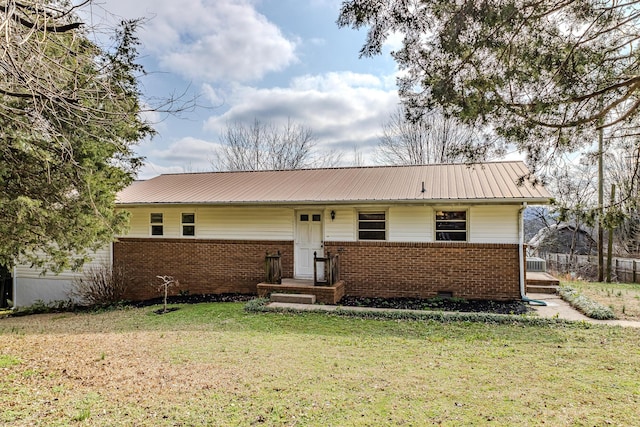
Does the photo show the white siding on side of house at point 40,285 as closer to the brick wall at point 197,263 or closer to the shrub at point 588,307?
the brick wall at point 197,263

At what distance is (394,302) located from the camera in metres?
9.72

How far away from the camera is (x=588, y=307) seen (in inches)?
326

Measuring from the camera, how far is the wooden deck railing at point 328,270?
9.77 m

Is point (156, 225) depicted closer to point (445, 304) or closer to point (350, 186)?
point (350, 186)

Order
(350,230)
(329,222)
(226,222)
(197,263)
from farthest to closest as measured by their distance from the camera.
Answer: (197,263) → (226,222) → (329,222) → (350,230)

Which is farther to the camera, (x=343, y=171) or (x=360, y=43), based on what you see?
(x=343, y=171)

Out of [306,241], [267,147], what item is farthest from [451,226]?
[267,147]

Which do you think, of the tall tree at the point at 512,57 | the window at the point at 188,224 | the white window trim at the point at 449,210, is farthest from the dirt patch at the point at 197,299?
the tall tree at the point at 512,57

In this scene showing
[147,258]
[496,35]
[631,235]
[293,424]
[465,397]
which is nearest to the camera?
[293,424]

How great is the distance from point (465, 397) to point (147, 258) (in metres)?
10.9

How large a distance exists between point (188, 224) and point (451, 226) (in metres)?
8.00

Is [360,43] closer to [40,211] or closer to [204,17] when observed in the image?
[204,17]

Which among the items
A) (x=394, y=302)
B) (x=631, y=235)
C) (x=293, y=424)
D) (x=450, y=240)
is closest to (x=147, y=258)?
(x=394, y=302)

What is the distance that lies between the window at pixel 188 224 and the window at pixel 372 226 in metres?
5.31
